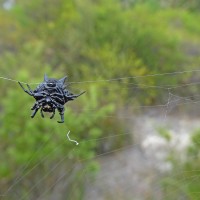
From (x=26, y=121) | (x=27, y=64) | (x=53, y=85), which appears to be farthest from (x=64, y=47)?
(x=53, y=85)

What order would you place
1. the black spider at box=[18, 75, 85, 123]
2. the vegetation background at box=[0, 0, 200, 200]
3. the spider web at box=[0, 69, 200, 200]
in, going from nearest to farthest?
1. the black spider at box=[18, 75, 85, 123]
2. the spider web at box=[0, 69, 200, 200]
3. the vegetation background at box=[0, 0, 200, 200]

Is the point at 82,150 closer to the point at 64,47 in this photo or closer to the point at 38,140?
the point at 38,140

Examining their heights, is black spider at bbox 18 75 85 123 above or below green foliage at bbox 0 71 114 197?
above

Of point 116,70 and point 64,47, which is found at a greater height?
point 64,47

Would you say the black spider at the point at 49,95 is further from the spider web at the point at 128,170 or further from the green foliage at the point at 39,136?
the green foliage at the point at 39,136

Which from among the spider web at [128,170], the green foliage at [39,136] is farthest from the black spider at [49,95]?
the green foliage at [39,136]

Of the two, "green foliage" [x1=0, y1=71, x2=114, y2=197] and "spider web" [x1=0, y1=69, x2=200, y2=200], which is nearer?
"spider web" [x1=0, y1=69, x2=200, y2=200]

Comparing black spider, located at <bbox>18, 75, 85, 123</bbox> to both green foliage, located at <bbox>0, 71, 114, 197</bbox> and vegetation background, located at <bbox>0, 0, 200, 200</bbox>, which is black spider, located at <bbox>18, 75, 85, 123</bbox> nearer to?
vegetation background, located at <bbox>0, 0, 200, 200</bbox>

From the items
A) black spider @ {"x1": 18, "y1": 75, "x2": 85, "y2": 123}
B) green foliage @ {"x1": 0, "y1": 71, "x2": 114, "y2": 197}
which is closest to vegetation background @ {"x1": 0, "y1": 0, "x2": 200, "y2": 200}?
green foliage @ {"x1": 0, "y1": 71, "x2": 114, "y2": 197}
